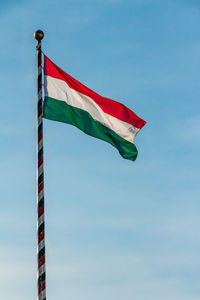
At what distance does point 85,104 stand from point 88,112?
356 mm

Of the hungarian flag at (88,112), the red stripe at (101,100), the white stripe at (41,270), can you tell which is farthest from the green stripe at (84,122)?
the white stripe at (41,270)

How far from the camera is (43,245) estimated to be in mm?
20844

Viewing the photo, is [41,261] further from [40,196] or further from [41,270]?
[40,196]

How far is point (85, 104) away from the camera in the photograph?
24.6 metres

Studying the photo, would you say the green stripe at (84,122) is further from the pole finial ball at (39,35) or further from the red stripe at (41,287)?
the red stripe at (41,287)

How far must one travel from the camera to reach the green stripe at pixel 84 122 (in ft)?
75.8

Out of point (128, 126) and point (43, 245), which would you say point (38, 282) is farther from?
point (128, 126)

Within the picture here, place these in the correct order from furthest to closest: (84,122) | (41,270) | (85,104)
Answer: (85,104)
(84,122)
(41,270)

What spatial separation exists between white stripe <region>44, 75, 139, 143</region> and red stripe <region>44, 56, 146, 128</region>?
0.17 m

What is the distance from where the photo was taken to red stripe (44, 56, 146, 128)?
24.0 m

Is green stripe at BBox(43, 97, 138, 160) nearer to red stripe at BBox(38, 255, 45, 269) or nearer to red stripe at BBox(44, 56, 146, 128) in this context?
red stripe at BBox(44, 56, 146, 128)

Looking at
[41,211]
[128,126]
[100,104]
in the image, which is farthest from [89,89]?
[41,211]

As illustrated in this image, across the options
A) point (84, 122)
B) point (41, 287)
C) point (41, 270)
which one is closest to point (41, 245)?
point (41, 270)

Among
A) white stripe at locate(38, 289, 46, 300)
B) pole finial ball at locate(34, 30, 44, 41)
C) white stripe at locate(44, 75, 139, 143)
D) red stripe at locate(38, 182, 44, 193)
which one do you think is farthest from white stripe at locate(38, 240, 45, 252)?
pole finial ball at locate(34, 30, 44, 41)
